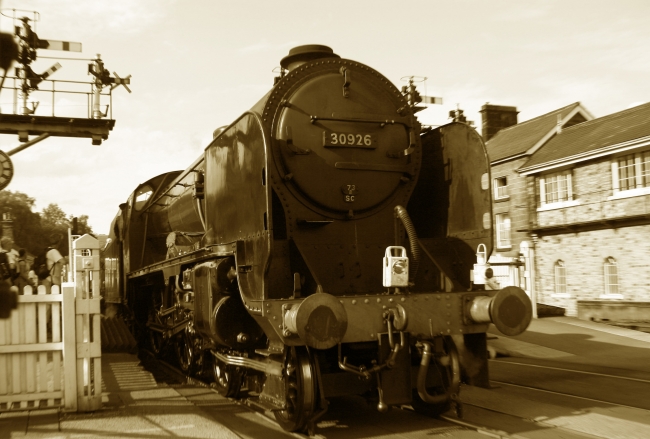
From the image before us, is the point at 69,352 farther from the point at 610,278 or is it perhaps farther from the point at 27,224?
the point at 27,224

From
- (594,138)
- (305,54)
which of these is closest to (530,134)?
(594,138)

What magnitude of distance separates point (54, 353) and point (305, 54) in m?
3.96

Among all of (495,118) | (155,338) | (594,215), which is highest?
(495,118)

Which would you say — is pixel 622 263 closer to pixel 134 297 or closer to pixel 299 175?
pixel 134 297

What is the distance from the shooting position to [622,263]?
59.9ft

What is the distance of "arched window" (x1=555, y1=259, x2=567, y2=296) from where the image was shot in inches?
822

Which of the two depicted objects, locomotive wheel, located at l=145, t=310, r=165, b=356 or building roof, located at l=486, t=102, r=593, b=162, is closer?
locomotive wheel, located at l=145, t=310, r=165, b=356

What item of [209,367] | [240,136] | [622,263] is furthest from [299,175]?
[622,263]

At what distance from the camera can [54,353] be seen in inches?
251

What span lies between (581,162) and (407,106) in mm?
15162

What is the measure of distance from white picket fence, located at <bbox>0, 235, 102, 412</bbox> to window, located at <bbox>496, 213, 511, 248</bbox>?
64.7 feet

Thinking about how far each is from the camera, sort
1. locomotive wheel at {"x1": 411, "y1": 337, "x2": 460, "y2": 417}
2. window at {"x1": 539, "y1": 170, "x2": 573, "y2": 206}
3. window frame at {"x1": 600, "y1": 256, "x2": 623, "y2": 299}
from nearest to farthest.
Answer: locomotive wheel at {"x1": 411, "y1": 337, "x2": 460, "y2": 417}
window frame at {"x1": 600, "y1": 256, "x2": 623, "y2": 299}
window at {"x1": 539, "y1": 170, "x2": 573, "y2": 206}

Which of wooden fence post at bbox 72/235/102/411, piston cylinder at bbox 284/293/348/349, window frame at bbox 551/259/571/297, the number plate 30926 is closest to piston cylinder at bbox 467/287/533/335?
piston cylinder at bbox 284/293/348/349

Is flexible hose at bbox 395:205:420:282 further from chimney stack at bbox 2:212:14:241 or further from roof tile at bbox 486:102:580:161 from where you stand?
roof tile at bbox 486:102:580:161
